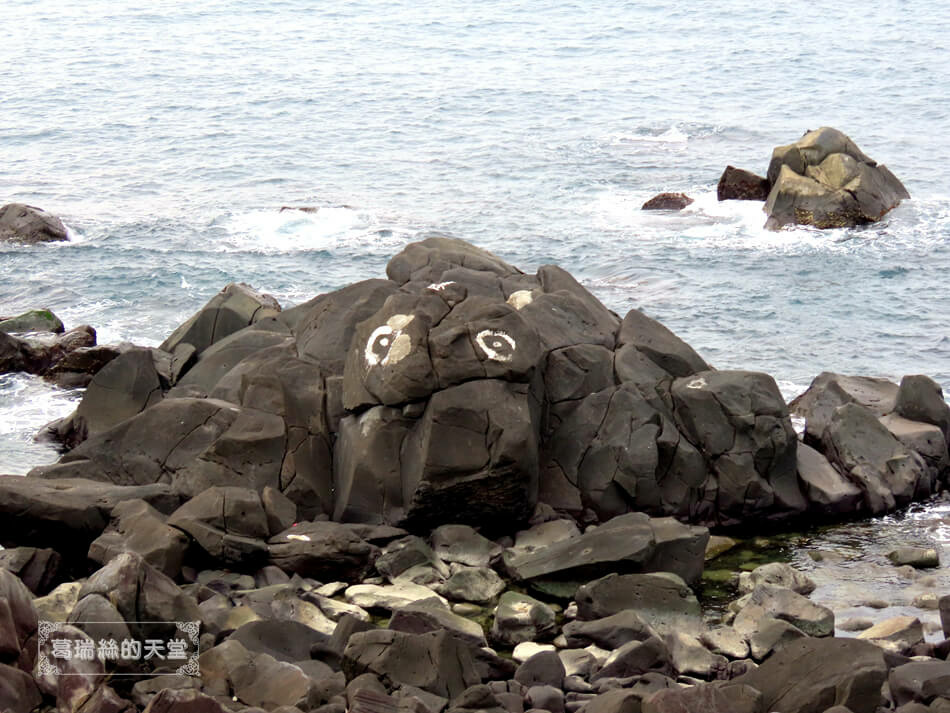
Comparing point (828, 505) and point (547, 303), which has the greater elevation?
point (547, 303)

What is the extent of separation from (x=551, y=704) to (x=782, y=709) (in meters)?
2.42

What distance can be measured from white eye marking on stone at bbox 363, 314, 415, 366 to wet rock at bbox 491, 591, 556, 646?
4230 millimetres

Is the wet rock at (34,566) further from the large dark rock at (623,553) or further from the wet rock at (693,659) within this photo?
the wet rock at (693,659)

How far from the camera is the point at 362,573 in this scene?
17406 millimetres

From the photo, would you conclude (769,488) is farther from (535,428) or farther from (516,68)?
(516,68)

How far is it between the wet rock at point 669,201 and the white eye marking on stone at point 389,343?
2016 cm

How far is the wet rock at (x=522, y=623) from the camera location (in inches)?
618

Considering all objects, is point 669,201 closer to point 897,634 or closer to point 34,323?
point 34,323

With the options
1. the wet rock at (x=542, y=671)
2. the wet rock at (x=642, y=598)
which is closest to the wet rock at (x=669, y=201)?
the wet rock at (x=642, y=598)

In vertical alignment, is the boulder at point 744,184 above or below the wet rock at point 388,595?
above

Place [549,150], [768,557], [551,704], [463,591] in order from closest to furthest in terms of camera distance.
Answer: [551,704] → [463,591] → [768,557] → [549,150]

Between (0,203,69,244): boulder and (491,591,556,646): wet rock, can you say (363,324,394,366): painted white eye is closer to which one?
(491,591,556,646): wet rock

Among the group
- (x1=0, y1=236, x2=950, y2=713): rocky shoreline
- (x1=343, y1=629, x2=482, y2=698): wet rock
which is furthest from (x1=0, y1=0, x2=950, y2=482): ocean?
(x1=343, y1=629, x2=482, y2=698): wet rock

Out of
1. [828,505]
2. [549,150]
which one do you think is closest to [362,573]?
[828,505]
